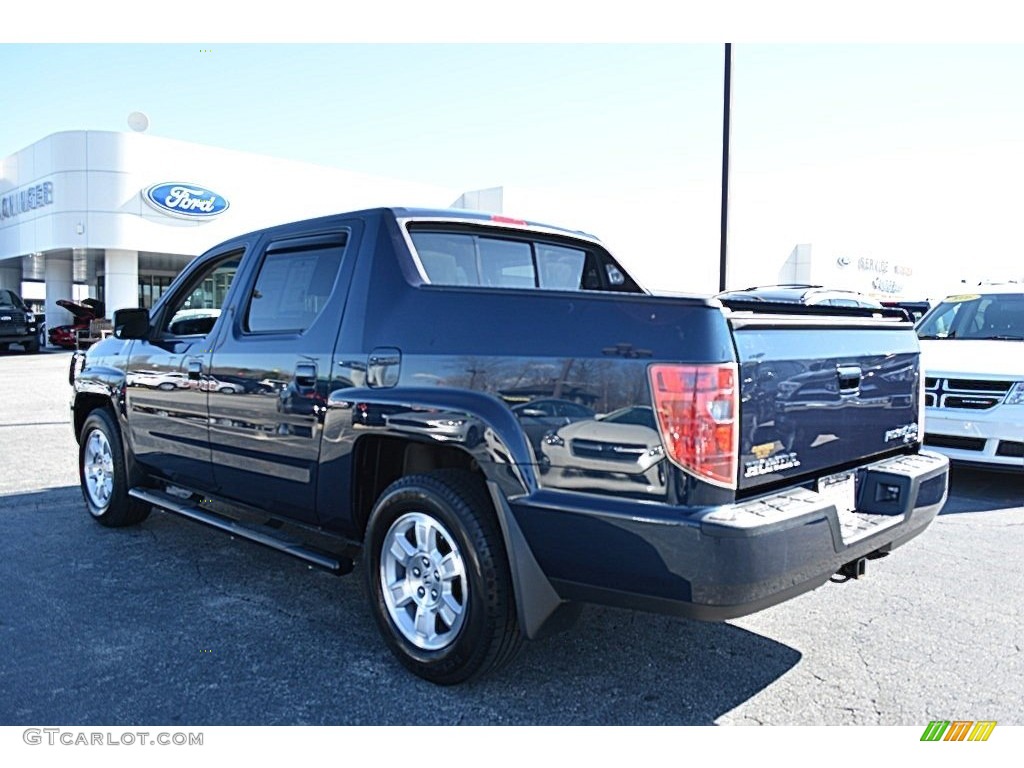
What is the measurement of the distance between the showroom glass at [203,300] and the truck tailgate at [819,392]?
2990 mm

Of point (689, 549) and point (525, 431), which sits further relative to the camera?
point (525, 431)

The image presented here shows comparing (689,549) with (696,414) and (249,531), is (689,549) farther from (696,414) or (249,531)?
(249,531)

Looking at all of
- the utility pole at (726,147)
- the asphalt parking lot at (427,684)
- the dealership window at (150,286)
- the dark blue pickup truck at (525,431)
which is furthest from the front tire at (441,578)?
the dealership window at (150,286)

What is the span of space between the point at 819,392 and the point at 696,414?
0.72m

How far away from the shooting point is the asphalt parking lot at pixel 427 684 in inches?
122

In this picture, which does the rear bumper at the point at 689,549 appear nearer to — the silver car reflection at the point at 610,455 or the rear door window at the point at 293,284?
the silver car reflection at the point at 610,455

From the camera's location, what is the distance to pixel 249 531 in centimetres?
420

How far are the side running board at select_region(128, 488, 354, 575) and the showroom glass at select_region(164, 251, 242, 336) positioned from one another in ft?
3.27

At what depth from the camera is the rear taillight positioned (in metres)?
2.68

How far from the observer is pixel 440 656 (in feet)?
10.6

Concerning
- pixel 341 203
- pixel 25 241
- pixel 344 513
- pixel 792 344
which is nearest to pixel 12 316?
pixel 25 241

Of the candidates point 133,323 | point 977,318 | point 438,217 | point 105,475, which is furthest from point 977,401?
point 105,475

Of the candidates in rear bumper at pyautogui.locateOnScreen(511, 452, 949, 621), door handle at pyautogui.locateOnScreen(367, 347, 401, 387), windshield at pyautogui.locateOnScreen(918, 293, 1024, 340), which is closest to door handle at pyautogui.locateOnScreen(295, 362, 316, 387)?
door handle at pyautogui.locateOnScreen(367, 347, 401, 387)
